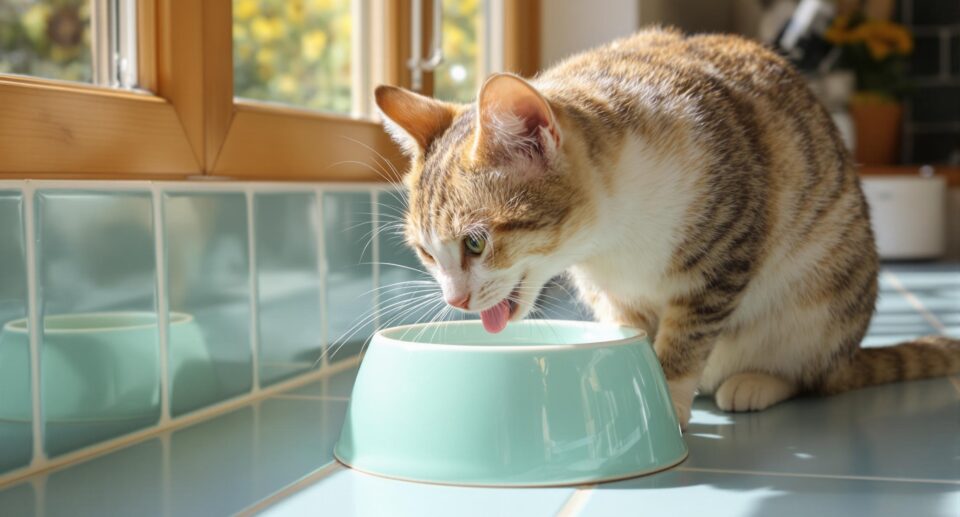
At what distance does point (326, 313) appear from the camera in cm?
140

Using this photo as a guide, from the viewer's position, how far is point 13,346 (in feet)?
2.81

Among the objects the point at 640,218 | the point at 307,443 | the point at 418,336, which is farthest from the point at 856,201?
the point at 307,443

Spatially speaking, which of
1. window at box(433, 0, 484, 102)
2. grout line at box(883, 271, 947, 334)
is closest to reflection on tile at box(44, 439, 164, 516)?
window at box(433, 0, 484, 102)

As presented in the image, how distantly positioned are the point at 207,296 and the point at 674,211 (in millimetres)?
517

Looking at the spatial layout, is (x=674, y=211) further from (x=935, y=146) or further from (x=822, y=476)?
(x=935, y=146)

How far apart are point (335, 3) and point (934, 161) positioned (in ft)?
10.8

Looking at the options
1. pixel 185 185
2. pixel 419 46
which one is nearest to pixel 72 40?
pixel 185 185

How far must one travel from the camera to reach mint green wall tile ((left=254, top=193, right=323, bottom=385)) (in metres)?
1.25

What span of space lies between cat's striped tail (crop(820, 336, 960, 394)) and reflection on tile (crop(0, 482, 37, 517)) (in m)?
0.92

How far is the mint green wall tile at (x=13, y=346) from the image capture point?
838 mm

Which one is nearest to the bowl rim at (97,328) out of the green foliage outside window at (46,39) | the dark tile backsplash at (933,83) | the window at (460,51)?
the green foliage outside window at (46,39)

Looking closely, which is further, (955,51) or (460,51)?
(955,51)

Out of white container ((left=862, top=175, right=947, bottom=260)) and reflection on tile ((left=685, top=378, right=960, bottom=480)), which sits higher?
white container ((left=862, top=175, right=947, bottom=260))

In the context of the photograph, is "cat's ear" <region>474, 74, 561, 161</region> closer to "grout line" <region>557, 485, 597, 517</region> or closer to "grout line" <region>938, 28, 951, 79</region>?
"grout line" <region>557, 485, 597, 517</region>
